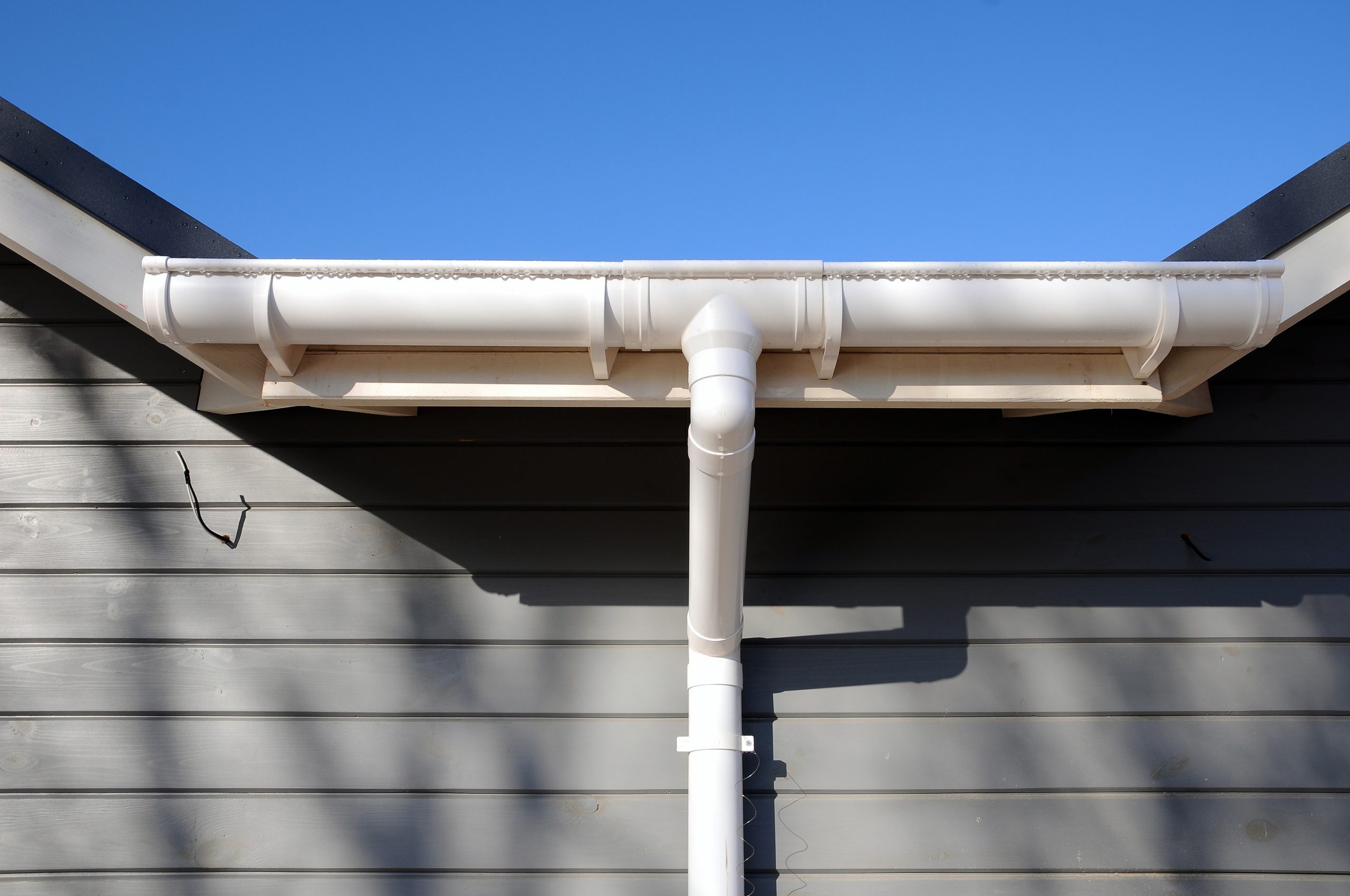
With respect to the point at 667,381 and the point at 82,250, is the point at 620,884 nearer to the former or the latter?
the point at 667,381

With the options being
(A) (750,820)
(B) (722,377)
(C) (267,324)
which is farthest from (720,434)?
(A) (750,820)

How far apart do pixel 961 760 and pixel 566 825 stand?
1015mm

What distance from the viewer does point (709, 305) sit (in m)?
1.46

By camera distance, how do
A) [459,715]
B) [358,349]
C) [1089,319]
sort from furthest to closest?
[459,715] < [358,349] < [1089,319]

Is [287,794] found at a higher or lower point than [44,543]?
lower

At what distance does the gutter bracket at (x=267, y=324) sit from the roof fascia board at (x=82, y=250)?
0.18m

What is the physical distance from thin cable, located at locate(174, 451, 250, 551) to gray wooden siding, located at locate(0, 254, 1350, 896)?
0.02m

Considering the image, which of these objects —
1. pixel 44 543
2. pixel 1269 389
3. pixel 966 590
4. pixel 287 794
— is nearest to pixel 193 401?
pixel 44 543

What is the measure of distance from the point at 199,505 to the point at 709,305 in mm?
1561

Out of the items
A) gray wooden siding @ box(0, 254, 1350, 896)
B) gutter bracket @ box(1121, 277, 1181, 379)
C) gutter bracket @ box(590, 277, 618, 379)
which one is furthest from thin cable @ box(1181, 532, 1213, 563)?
gutter bracket @ box(590, 277, 618, 379)

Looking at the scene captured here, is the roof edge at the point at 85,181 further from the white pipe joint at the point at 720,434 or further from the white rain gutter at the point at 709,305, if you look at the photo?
the white pipe joint at the point at 720,434

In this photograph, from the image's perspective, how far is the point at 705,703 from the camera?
1813mm

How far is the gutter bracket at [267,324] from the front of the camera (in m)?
1.48

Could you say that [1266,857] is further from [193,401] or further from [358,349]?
[193,401]
